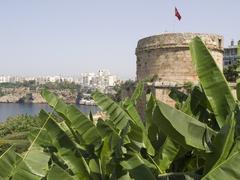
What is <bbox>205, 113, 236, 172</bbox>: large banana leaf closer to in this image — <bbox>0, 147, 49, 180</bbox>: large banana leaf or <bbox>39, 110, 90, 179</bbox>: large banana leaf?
<bbox>39, 110, 90, 179</bbox>: large banana leaf

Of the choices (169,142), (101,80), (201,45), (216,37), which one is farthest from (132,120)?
(101,80)

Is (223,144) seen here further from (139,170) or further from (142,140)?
(142,140)

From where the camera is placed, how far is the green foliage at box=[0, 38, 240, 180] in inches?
104

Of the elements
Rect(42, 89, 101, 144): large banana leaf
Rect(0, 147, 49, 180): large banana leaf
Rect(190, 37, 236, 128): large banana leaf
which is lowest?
Rect(0, 147, 49, 180): large banana leaf

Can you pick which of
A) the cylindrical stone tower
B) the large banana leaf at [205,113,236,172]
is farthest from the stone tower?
the large banana leaf at [205,113,236,172]

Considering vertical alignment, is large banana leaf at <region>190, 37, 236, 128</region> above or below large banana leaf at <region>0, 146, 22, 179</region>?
above

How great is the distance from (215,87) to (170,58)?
36.4 feet

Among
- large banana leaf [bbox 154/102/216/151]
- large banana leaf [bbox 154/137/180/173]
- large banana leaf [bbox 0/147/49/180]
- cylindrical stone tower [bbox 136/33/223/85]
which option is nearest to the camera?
large banana leaf [bbox 154/102/216/151]

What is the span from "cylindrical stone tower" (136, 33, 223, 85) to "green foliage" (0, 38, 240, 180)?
10510mm

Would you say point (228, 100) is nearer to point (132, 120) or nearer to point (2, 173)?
point (132, 120)

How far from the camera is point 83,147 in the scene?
10.7ft

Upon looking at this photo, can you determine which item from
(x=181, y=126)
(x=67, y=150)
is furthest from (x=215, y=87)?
→ (x=67, y=150)

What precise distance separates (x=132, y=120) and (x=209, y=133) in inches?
22.7

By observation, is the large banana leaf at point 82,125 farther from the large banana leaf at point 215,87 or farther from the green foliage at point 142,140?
the large banana leaf at point 215,87
